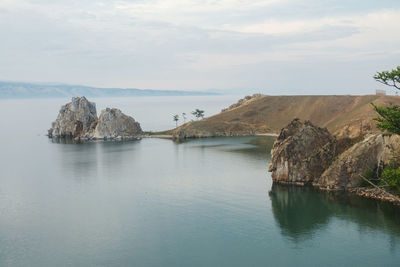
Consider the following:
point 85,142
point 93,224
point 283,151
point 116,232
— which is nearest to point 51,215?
point 93,224

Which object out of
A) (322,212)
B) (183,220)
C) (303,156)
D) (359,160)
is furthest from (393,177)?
(183,220)

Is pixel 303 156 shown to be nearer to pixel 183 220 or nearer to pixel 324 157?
pixel 324 157

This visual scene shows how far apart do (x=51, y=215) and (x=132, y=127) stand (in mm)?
133766

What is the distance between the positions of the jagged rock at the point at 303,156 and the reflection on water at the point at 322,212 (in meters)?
4.61

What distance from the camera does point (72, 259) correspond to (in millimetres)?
48250

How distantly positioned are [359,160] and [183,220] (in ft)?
119

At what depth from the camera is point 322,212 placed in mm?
66625

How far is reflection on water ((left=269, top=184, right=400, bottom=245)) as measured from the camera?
58.2 meters

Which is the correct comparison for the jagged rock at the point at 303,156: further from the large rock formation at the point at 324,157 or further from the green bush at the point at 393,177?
the green bush at the point at 393,177

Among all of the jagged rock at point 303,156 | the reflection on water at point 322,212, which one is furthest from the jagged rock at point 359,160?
the jagged rock at point 303,156

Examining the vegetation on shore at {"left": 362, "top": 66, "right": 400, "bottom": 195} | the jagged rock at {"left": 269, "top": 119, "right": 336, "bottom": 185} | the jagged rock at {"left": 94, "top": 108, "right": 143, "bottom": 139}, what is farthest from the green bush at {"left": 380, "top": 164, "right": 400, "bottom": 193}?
the jagged rock at {"left": 94, "top": 108, "right": 143, "bottom": 139}

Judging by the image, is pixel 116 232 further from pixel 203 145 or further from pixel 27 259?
pixel 203 145

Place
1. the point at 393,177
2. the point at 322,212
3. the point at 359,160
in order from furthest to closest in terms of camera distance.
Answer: the point at 359,160, the point at 393,177, the point at 322,212

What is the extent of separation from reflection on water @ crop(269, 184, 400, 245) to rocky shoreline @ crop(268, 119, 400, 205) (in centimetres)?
348
